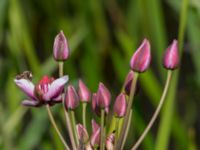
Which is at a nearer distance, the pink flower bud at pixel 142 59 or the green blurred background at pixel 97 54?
the pink flower bud at pixel 142 59

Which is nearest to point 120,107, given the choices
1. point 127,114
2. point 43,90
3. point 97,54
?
point 127,114

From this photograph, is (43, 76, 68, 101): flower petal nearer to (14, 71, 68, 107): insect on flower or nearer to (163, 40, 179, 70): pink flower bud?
(14, 71, 68, 107): insect on flower

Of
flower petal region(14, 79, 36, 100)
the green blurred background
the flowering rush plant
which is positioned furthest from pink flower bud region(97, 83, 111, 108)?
the green blurred background

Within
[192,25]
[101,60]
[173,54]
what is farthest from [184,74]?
[173,54]

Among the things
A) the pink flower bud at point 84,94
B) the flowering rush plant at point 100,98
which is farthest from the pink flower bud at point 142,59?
the pink flower bud at point 84,94

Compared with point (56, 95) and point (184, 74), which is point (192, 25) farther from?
point (56, 95)

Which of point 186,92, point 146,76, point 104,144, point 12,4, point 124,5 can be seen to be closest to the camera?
point 104,144

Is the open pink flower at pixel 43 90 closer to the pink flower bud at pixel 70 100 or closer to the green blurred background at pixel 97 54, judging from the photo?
the pink flower bud at pixel 70 100
